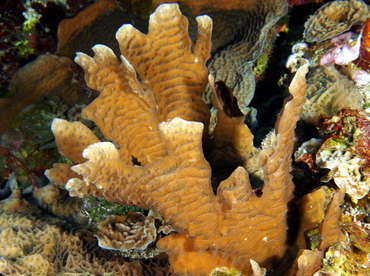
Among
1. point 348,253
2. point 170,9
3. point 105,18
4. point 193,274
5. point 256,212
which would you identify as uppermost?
point 170,9

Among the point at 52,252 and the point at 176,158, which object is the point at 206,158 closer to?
the point at 176,158

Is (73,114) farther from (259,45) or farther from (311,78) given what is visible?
(311,78)

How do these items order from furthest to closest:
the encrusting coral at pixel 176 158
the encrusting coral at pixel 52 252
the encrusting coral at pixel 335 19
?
the encrusting coral at pixel 335 19 → the encrusting coral at pixel 52 252 → the encrusting coral at pixel 176 158

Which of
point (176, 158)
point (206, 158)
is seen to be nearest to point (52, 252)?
point (206, 158)

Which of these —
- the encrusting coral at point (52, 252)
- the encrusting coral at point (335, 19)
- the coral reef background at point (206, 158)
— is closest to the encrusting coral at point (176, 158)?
the coral reef background at point (206, 158)

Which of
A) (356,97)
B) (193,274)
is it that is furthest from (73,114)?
(356,97)

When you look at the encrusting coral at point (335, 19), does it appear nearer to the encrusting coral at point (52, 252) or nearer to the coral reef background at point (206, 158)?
the coral reef background at point (206, 158)

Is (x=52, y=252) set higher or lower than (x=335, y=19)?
lower

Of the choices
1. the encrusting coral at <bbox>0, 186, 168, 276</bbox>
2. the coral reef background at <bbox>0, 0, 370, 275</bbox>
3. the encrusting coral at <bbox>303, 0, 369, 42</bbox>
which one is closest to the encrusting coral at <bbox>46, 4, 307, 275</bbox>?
the coral reef background at <bbox>0, 0, 370, 275</bbox>
